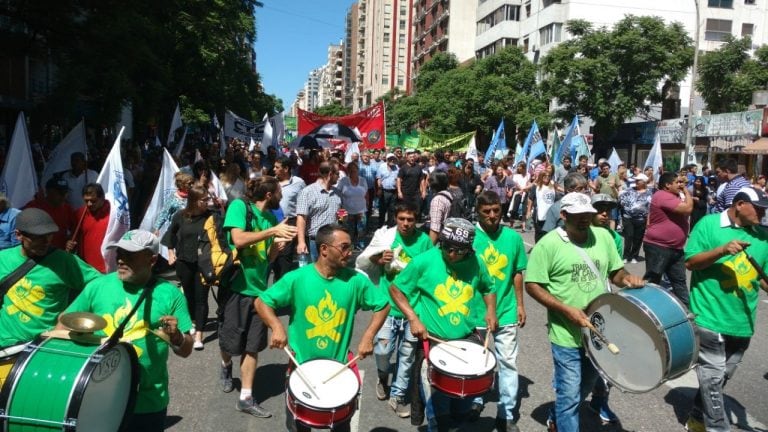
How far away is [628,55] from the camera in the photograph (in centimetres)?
3522

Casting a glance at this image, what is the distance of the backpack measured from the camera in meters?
5.29

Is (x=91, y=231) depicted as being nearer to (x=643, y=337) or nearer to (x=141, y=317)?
(x=141, y=317)

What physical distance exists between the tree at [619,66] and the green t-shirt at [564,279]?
3343cm

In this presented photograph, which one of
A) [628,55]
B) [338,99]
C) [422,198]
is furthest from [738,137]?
[338,99]

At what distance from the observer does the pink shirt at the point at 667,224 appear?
7586mm

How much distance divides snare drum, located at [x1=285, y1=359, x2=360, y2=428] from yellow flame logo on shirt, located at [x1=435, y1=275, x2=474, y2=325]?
2.92 ft

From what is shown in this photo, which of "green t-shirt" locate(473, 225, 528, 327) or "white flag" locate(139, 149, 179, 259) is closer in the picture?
"green t-shirt" locate(473, 225, 528, 327)

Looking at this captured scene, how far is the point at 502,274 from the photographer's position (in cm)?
493

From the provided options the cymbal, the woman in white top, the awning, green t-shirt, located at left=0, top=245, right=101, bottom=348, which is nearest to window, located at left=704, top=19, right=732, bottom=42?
the awning

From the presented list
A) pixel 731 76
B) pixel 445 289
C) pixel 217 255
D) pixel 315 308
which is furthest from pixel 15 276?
pixel 731 76

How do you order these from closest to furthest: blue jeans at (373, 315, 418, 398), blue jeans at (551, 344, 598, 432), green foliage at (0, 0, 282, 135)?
blue jeans at (551, 344, 598, 432) < blue jeans at (373, 315, 418, 398) < green foliage at (0, 0, 282, 135)

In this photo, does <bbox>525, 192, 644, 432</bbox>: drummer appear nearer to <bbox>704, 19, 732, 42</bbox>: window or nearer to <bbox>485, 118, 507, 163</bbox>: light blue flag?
<bbox>485, 118, 507, 163</bbox>: light blue flag

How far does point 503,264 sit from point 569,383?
111 centimetres

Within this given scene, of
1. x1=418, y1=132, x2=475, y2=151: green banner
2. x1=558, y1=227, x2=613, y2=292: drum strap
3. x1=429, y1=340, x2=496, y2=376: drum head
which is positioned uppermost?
x1=418, y1=132, x2=475, y2=151: green banner
